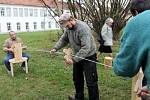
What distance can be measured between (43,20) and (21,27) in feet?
23.2

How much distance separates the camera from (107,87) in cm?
776

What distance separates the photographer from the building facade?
62938mm

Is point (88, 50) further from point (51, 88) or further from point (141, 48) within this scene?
point (141, 48)

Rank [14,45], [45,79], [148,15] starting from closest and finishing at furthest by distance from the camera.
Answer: [148,15] < [45,79] < [14,45]

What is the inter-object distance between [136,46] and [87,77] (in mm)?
3514

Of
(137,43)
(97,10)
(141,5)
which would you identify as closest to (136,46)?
(137,43)

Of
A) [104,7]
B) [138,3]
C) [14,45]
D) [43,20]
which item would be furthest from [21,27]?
[138,3]

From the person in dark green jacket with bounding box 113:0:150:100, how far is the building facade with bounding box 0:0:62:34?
5629 cm

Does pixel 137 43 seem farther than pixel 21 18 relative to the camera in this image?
No

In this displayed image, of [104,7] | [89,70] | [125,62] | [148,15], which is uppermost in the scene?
[104,7]

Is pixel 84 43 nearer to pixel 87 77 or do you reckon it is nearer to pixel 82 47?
pixel 82 47

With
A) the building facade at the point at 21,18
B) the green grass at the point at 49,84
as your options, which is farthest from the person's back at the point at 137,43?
the building facade at the point at 21,18

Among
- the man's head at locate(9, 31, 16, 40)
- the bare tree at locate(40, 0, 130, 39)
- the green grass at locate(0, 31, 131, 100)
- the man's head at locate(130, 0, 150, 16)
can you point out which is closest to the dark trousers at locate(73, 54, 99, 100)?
the green grass at locate(0, 31, 131, 100)

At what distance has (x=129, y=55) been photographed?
2.51 m
